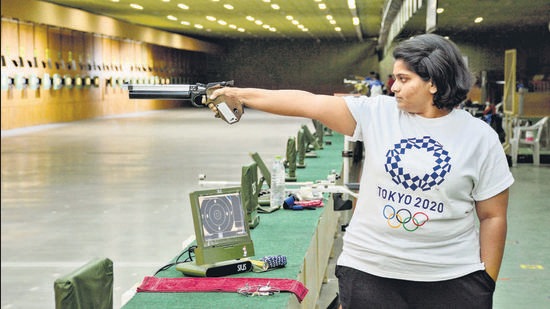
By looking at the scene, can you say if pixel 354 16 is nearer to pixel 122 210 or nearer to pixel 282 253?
pixel 122 210

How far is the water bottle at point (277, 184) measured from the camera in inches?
194

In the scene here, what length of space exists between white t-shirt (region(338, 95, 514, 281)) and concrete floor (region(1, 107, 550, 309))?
7.34 ft

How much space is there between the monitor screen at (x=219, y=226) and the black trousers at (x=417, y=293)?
4.03 feet

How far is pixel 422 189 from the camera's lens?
1997 mm

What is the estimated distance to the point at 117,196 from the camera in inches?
413

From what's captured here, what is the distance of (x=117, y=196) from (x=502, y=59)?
14.3 m

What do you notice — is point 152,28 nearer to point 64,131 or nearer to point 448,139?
point 64,131

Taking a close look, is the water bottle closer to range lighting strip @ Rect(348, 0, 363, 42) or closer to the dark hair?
the dark hair

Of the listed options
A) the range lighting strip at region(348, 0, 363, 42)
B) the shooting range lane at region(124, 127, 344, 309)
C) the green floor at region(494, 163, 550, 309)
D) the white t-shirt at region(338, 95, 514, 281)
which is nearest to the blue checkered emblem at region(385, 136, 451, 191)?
the white t-shirt at region(338, 95, 514, 281)

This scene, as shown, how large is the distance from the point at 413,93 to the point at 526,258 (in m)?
4.13

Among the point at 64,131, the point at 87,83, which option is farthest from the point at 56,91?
the point at 64,131

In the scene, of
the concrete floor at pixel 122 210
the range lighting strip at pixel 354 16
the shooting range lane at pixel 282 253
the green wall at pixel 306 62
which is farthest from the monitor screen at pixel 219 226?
the green wall at pixel 306 62

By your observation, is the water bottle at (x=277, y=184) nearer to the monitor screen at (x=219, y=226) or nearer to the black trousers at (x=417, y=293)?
the monitor screen at (x=219, y=226)

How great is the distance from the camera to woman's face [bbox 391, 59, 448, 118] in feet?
6.79
